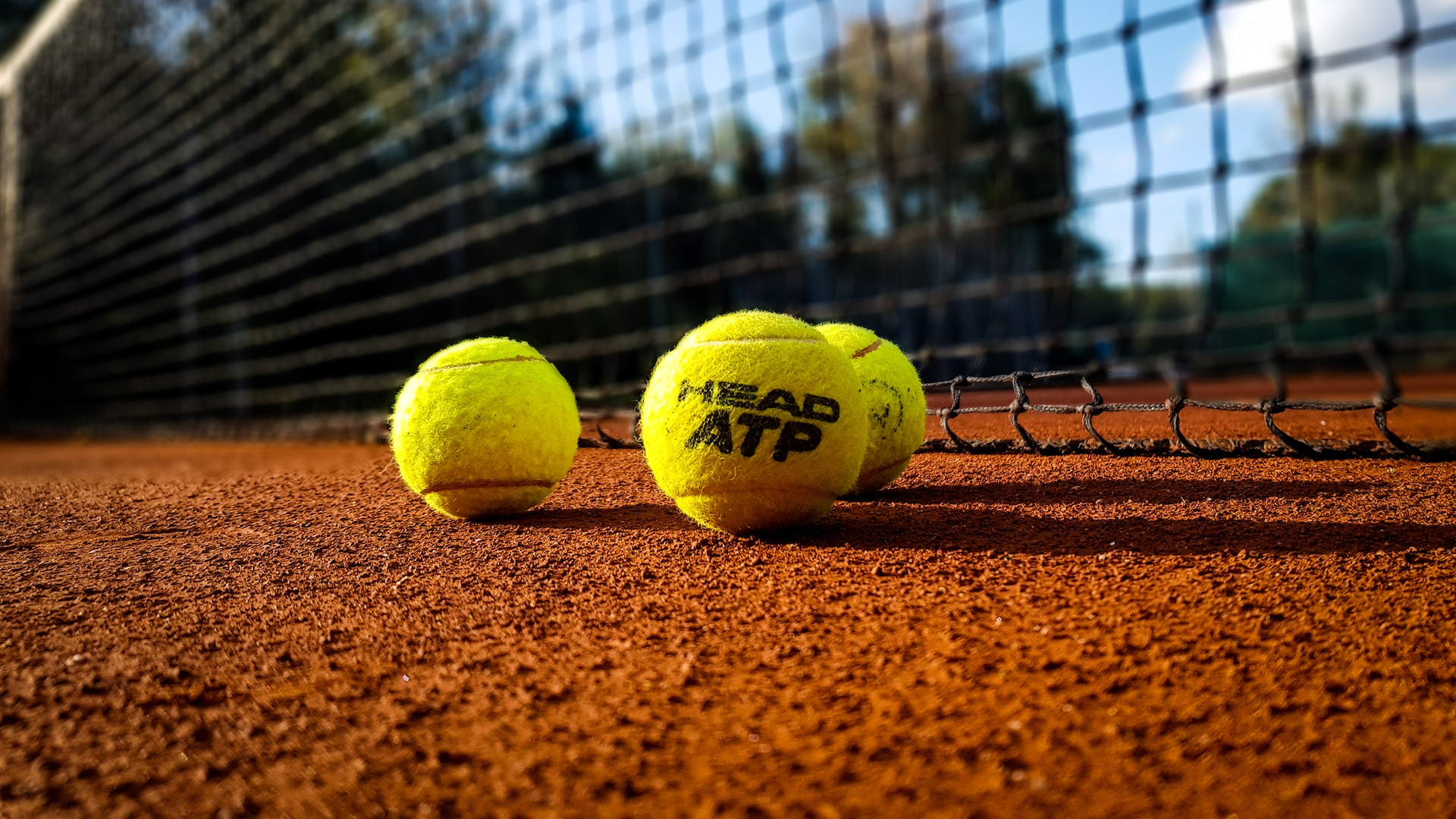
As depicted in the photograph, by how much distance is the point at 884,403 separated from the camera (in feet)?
7.77

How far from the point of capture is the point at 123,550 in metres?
2.23

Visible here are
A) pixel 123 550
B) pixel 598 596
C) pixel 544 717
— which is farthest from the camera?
pixel 123 550

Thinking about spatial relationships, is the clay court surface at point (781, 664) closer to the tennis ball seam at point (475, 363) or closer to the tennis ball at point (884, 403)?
the tennis ball at point (884, 403)

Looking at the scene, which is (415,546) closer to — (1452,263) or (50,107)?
(50,107)

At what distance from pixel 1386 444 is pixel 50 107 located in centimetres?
1159

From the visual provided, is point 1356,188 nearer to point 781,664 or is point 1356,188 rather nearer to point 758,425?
point 758,425

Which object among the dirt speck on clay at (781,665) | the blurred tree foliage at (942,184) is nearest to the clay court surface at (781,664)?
the dirt speck on clay at (781,665)

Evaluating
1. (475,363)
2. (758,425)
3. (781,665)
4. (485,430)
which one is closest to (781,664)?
(781,665)

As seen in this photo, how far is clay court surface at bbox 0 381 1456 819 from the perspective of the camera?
1002 millimetres

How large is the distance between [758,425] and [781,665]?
26.9 inches

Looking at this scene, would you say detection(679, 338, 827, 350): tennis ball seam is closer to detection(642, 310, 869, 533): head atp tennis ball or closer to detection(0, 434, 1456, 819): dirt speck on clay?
detection(642, 310, 869, 533): head atp tennis ball

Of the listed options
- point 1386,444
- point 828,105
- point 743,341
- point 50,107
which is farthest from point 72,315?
point 1386,444

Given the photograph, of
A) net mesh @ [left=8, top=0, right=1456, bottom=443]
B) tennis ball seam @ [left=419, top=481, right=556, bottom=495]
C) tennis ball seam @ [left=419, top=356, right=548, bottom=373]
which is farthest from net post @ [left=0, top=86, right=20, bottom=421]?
tennis ball seam @ [left=419, top=481, right=556, bottom=495]

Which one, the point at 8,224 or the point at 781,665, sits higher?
the point at 8,224
